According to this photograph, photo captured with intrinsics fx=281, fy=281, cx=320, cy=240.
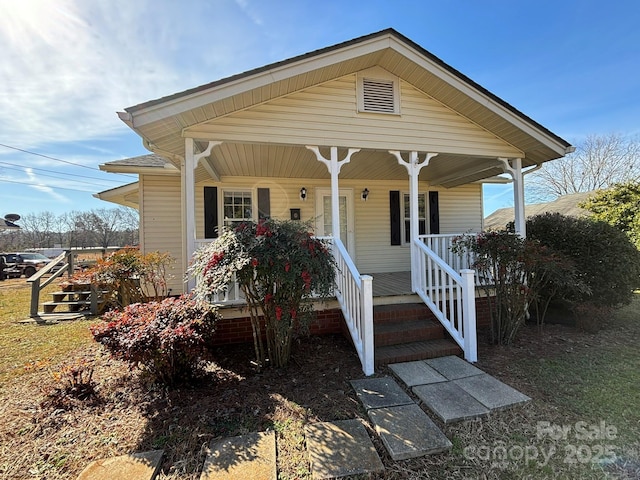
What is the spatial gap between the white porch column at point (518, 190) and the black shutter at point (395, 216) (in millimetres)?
2845

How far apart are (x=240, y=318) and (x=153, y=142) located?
329cm

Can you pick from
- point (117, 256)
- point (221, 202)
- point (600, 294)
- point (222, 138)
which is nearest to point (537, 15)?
point (600, 294)

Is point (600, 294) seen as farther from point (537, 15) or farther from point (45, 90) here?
point (45, 90)

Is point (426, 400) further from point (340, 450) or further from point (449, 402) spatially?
point (340, 450)

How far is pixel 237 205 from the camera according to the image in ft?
24.0

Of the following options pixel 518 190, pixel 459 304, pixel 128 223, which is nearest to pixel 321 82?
pixel 459 304

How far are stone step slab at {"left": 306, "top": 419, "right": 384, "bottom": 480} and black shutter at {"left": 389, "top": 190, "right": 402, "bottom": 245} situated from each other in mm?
6113

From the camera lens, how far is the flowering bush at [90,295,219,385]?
2.85 meters

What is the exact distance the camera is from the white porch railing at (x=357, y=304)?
11.3ft

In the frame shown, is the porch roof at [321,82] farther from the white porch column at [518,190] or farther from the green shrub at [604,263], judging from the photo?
the green shrub at [604,263]

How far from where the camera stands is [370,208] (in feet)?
26.3

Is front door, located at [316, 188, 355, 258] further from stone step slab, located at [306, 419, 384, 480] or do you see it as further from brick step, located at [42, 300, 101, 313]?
brick step, located at [42, 300, 101, 313]

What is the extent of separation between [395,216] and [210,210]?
5.05 meters

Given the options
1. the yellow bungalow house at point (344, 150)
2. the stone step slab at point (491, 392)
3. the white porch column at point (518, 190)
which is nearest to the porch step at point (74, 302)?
the yellow bungalow house at point (344, 150)
